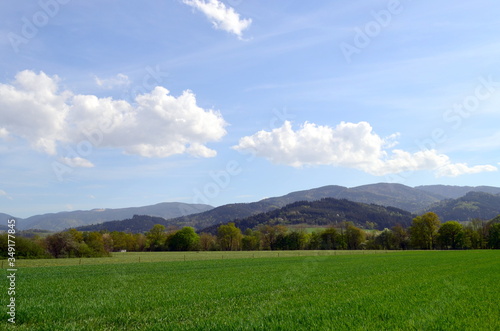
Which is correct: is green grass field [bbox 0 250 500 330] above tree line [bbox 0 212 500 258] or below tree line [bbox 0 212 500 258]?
above

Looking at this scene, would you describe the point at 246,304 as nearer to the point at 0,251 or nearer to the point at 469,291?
the point at 469,291

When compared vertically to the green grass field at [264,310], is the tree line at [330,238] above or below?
below

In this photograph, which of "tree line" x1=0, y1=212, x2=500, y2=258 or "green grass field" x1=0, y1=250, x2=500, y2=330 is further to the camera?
"tree line" x1=0, y1=212, x2=500, y2=258

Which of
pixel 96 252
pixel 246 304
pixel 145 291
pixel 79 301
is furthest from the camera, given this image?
pixel 96 252

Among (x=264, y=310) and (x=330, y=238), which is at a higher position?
(x=264, y=310)

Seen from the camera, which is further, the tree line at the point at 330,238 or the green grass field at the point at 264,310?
the tree line at the point at 330,238

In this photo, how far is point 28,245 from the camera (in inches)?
2936

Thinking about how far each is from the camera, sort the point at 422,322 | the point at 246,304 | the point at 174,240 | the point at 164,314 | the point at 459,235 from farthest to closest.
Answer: the point at 174,240 < the point at 459,235 < the point at 246,304 < the point at 164,314 < the point at 422,322

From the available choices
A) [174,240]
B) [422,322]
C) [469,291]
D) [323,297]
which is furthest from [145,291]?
[174,240]

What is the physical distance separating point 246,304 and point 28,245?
75333mm

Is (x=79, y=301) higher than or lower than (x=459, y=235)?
higher

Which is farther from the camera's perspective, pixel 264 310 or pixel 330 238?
pixel 330 238

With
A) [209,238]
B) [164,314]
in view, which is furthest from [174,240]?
[164,314]

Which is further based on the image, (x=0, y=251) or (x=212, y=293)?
(x=0, y=251)
